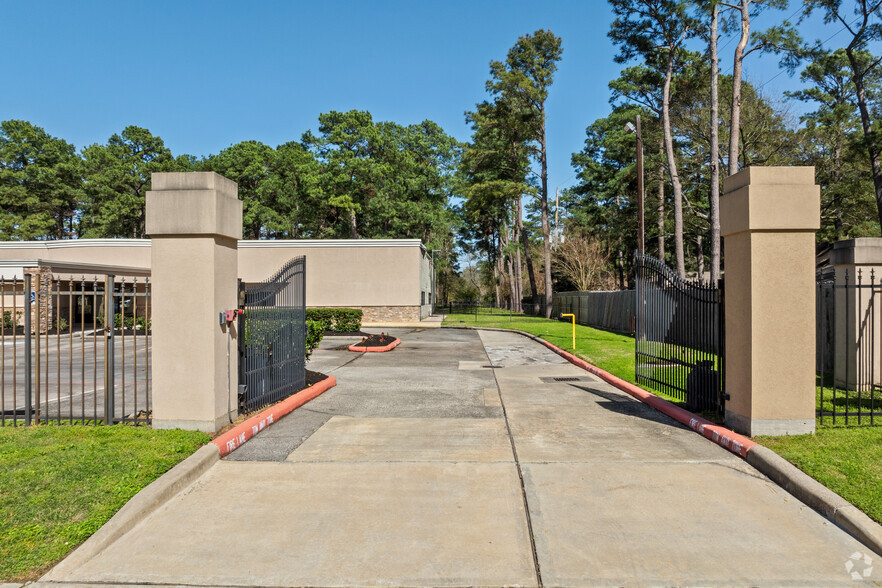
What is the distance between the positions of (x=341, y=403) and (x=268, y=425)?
1.89 meters

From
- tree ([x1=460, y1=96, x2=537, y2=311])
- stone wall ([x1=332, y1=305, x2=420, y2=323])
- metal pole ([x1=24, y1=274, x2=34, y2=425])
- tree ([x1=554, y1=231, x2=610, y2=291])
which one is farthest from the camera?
tree ([x1=554, y1=231, x2=610, y2=291])

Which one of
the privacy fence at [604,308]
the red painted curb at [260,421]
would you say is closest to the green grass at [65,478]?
the red painted curb at [260,421]

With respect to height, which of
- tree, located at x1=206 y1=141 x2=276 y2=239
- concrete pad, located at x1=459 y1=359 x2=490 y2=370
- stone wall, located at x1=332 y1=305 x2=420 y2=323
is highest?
tree, located at x1=206 y1=141 x2=276 y2=239

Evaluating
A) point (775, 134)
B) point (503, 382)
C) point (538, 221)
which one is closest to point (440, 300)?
point (538, 221)

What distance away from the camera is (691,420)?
750 cm

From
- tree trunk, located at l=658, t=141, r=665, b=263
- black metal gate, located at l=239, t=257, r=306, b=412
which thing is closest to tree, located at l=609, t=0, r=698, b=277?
tree trunk, located at l=658, t=141, r=665, b=263

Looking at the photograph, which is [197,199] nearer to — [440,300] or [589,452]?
[589,452]

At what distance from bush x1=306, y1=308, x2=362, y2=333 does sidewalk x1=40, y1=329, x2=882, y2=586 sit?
18453 millimetres

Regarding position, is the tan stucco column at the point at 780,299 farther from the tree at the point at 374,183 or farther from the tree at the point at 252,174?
the tree at the point at 252,174

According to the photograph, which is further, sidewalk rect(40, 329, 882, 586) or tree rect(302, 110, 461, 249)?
tree rect(302, 110, 461, 249)

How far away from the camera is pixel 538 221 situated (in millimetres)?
66438

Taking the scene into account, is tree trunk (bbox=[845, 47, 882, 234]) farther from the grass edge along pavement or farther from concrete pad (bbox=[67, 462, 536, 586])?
concrete pad (bbox=[67, 462, 536, 586])

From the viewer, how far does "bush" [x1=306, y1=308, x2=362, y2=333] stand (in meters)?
26.3

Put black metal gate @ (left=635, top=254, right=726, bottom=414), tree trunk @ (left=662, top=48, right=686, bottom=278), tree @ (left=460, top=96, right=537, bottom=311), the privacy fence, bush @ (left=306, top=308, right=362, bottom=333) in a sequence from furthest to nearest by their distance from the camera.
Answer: tree @ (left=460, top=96, right=537, bottom=311) < bush @ (left=306, top=308, right=362, bottom=333) < tree trunk @ (left=662, top=48, right=686, bottom=278) < the privacy fence < black metal gate @ (left=635, top=254, right=726, bottom=414)
